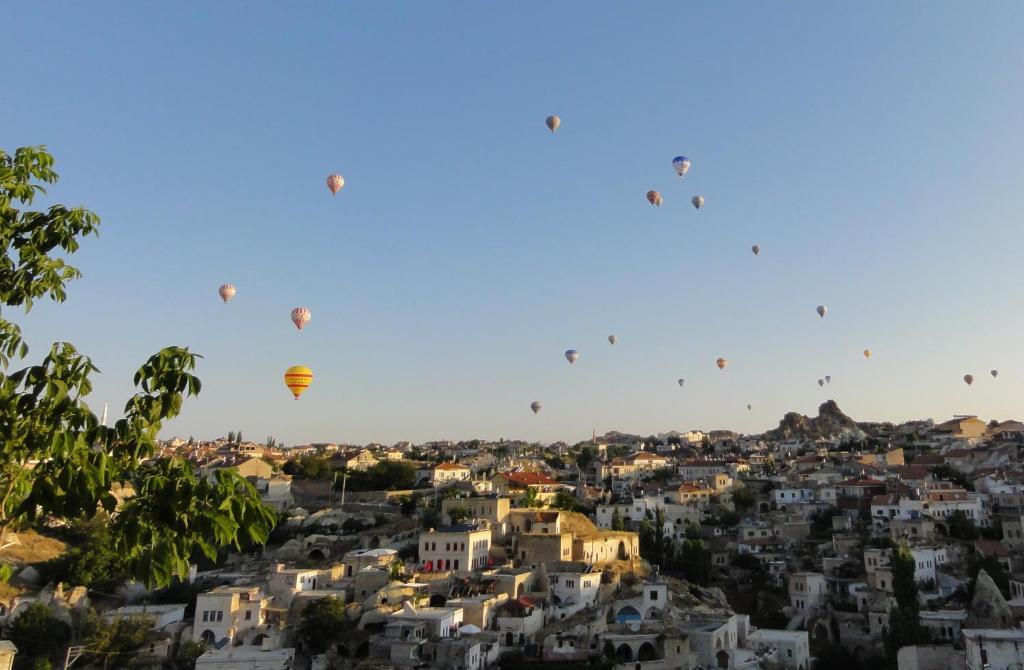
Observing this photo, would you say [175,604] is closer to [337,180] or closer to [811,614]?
[337,180]

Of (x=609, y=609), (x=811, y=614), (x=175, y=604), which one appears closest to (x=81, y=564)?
(x=175, y=604)

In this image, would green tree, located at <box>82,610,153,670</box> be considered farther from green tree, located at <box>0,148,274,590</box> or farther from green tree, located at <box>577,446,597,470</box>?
green tree, located at <box>577,446,597,470</box>

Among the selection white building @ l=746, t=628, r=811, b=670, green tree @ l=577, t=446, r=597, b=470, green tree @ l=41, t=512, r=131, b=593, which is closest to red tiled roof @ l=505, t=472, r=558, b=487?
green tree @ l=577, t=446, r=597, b=470

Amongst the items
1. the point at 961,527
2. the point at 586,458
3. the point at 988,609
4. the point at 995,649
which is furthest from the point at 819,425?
the point at 995,649

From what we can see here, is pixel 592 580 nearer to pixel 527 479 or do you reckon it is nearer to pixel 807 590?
pixel 807 590

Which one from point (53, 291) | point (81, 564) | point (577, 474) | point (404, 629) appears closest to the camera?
point (53, 291)

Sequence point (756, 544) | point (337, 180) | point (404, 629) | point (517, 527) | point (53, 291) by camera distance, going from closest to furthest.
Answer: point (53, 291) → point (404, 629) → point (337, 180) → point (517, 527) → point (756, 544)
